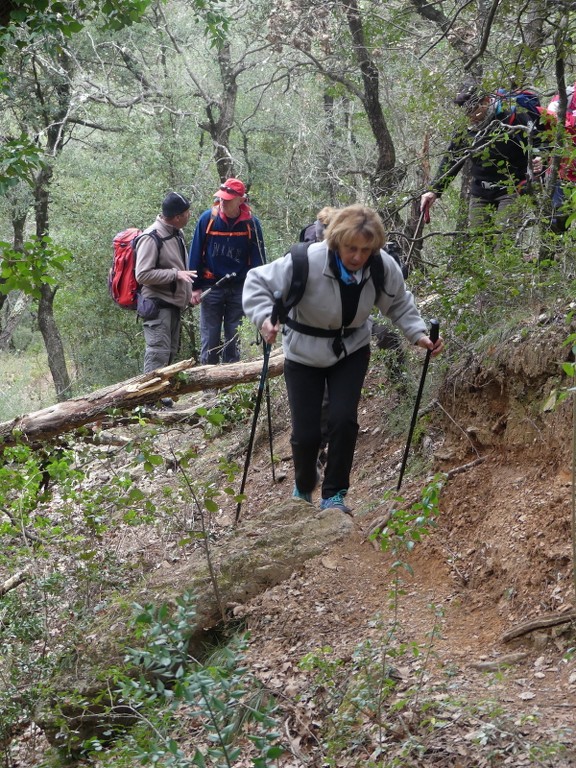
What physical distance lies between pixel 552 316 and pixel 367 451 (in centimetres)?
264

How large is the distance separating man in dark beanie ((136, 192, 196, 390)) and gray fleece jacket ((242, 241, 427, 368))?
3329 mm

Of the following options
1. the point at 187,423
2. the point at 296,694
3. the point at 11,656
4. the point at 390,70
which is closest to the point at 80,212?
the point at 390,70

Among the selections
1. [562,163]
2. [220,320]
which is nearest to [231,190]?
[220,320]

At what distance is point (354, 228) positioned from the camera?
498 centimetres

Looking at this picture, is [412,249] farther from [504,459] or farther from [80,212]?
[80,212]

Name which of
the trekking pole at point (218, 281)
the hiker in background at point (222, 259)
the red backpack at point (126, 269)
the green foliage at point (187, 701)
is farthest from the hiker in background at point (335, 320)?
the red backpack at point (126, 269)

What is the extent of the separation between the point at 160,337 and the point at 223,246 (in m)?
1.20

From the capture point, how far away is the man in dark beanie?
8.48 metres

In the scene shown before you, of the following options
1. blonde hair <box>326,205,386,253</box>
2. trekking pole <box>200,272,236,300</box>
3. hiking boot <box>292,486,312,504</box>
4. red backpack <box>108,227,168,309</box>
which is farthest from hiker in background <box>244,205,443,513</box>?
red backpack <box>108,227,168,309</box>

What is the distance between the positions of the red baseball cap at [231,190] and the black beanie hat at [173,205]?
40 centimetres

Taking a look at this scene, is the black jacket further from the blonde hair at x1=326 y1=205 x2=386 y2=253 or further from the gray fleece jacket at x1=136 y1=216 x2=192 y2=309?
the gray fleece jacket at x1=136 y1=216 x2=192 y2=309

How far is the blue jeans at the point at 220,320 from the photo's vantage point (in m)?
9.09

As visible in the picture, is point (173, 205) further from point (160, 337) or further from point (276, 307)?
point (276, 307)

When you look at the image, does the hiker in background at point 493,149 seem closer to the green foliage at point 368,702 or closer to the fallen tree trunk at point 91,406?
the fallen tree trunk at point 91,406
